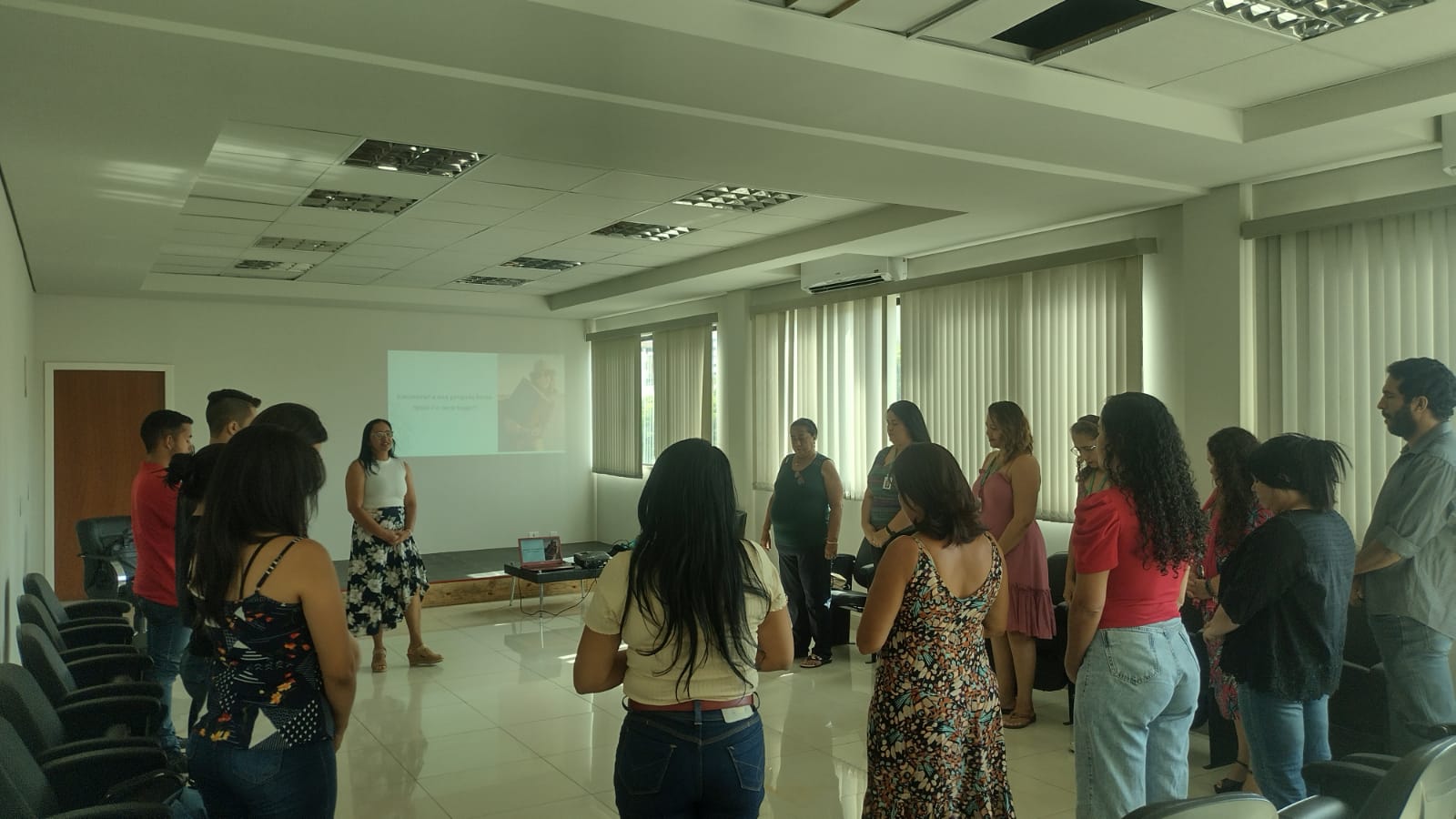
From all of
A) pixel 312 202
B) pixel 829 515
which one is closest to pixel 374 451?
pixel 312 202

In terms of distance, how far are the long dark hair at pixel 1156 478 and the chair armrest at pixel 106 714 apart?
9.75 ft

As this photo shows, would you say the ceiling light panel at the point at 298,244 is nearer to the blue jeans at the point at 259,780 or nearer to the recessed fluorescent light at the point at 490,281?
the recessed fluorescent light at the point at 490,281

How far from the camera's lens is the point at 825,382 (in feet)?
27.4

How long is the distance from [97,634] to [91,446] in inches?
238

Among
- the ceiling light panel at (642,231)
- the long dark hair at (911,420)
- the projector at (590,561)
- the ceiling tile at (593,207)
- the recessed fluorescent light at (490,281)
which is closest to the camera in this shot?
the long dark hair at (911,420)

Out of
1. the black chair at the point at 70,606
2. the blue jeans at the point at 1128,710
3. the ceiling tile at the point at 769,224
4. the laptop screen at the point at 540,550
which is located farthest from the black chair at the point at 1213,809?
the laptop screen at the point at 540,550

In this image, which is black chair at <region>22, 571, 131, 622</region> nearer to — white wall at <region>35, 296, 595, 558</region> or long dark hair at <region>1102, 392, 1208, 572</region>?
long dark hair at <region>1102, 392, 1208, 572</region>

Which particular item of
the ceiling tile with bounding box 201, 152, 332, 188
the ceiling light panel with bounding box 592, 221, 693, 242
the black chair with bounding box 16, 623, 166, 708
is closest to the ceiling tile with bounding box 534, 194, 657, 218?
the ceiling light panel with bounding box 592, 221, 693, 242

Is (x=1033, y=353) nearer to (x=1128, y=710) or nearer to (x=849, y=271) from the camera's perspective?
(x=849, y=271)

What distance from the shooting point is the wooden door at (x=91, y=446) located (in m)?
9.18

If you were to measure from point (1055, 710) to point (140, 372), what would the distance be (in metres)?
8.84

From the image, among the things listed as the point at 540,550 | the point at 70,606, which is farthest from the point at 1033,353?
the point at 70,606

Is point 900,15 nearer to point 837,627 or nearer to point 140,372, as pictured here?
point 837,627

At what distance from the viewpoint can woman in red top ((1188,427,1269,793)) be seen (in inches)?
149
